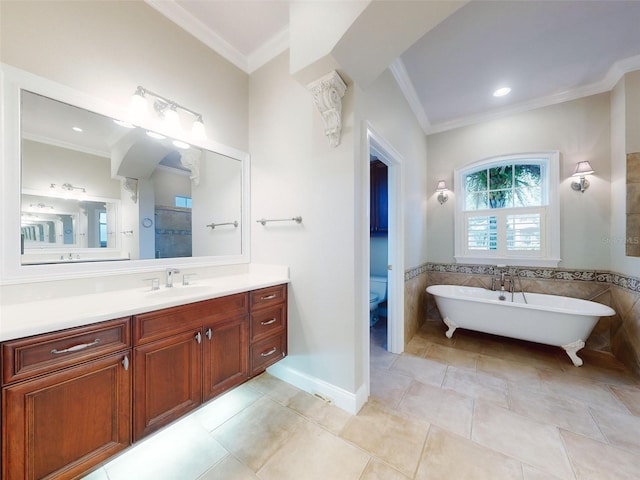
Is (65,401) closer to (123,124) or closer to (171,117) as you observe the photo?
(123,124)

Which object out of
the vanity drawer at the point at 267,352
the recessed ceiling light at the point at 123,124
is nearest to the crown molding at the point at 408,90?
the recessed ceiling light at the point at 123,124

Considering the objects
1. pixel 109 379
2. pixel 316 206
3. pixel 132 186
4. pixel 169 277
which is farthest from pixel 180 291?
pixel 316 206

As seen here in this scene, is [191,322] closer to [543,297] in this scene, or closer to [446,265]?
[446,265]

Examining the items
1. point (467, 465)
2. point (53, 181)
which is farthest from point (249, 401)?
point (53, 181)

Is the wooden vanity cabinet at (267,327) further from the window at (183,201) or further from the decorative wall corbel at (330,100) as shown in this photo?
the decorative wall corbel at (330,100)

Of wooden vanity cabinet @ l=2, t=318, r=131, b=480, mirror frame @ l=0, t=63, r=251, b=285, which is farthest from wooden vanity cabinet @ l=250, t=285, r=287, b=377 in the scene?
mirror frame @ l=0, t=63, r=251, b=285

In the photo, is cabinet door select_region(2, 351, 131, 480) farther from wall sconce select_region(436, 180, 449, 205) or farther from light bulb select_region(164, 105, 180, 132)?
wall sconce select_region(436, 180, 449, 205)

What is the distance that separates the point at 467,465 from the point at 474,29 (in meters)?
2.92

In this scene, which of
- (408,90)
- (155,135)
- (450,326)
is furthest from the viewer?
(450,326)

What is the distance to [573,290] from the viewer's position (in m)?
2.63

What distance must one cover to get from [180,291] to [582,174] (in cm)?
410

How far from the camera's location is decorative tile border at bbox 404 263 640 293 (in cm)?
224

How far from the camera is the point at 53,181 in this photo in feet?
4.32

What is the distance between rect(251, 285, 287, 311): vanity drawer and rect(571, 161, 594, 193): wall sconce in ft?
11.0
